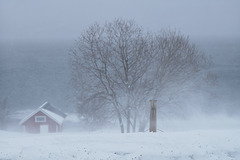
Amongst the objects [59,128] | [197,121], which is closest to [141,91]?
[59,128]

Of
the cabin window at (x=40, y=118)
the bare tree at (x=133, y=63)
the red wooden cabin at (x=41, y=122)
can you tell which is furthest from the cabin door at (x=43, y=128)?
the bare tree at (x=133, y=63)

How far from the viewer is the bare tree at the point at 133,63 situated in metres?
17.8

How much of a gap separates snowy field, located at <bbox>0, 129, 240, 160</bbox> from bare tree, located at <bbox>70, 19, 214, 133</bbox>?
7604mm

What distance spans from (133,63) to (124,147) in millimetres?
9365

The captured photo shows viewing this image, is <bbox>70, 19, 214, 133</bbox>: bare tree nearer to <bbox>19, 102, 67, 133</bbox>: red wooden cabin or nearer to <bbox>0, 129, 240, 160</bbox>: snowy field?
<bbox>0, 129, 240, 160</bbox>: snowy field

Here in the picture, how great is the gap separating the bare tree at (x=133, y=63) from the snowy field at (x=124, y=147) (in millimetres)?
7604

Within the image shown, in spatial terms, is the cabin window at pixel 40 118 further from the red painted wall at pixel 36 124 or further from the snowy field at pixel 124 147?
the snowy field at pixel 124 147

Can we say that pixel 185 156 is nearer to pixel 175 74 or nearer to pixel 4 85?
pixel 175 74

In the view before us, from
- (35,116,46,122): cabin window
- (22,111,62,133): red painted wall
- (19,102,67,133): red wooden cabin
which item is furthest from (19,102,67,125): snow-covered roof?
(35,116,46,122): cabin window

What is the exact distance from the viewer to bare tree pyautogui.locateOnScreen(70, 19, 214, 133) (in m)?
17.8

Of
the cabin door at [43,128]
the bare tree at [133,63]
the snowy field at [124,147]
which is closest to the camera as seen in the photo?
the snowy field at [124,147]

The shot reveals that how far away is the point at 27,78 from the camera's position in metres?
87.4

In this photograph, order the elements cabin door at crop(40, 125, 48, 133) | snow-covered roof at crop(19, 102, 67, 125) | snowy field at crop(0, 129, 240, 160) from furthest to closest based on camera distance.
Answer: cabin door at crop(40, 125, 48, 133), snow-covered roof at crop(19, 102, 67, 125), snowy field at crop(0, 129, 240, 160)

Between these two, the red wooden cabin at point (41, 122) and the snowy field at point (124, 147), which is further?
the red wooden cabin at point (41, 122)
